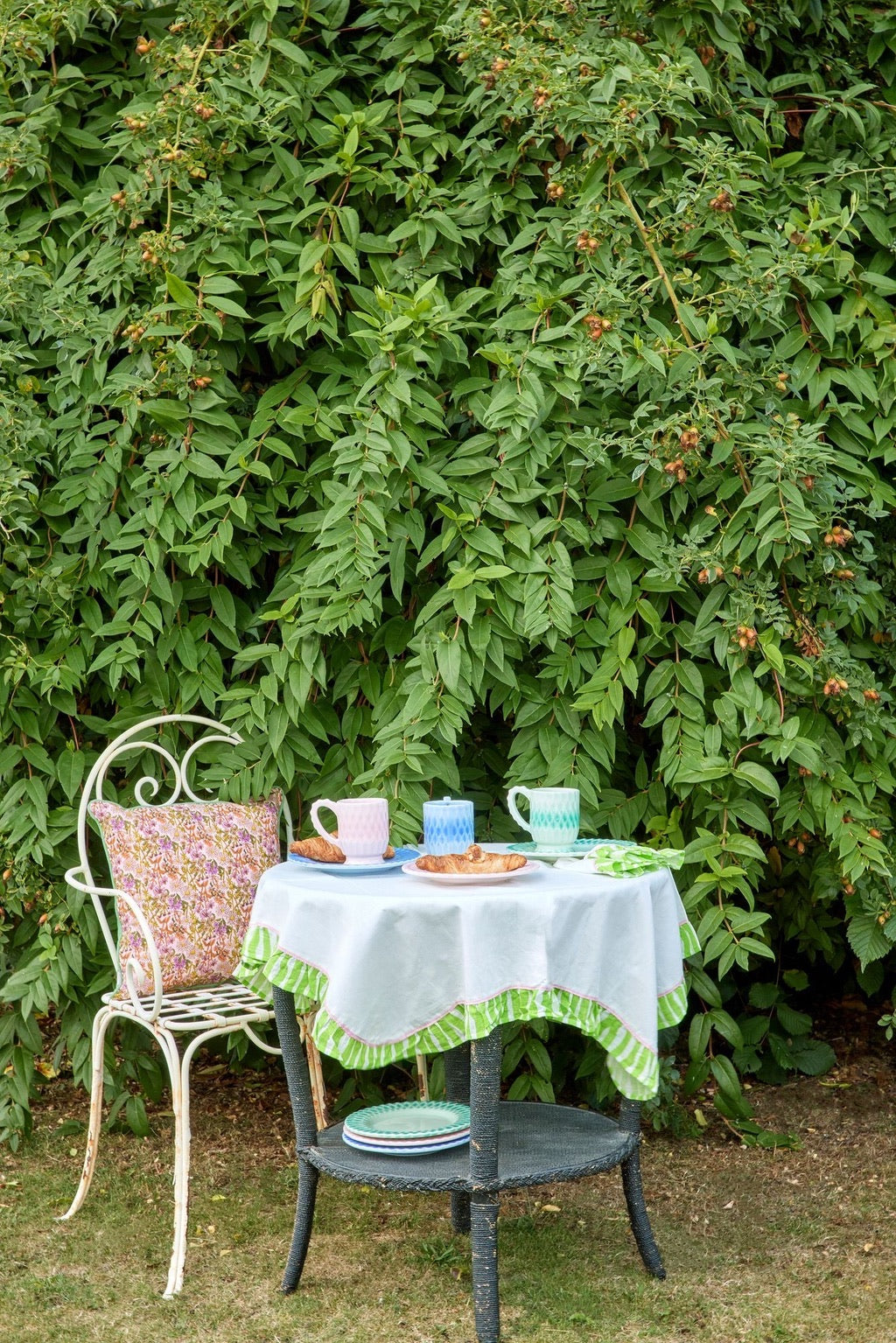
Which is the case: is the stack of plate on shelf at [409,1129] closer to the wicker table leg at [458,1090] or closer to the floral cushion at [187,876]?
the wicker table leg at [458,1090]

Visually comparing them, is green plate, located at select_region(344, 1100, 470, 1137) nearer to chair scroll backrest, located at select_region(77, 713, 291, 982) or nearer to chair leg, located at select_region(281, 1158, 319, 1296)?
chair leg, located at select_region(281, 1158, 319, 1296)

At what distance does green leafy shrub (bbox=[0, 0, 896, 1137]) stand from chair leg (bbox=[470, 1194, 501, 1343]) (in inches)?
33.0

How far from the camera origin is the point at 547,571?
9.84ft

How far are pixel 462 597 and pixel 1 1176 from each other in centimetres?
176

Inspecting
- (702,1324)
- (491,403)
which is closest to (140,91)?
(491,403)

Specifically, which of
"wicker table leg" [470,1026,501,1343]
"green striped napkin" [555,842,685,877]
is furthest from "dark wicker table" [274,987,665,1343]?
"green striped napkin" [555,842,685,877]

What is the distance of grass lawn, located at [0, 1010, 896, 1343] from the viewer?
2.54m

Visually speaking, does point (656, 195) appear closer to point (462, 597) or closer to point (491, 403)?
point (491, 403)

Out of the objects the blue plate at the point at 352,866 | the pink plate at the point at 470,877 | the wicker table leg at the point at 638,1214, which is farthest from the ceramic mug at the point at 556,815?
the wicker table leg at the point at 638,1214

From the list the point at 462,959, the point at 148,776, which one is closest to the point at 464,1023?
the point at 462,959

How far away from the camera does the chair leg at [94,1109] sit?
3.09 m

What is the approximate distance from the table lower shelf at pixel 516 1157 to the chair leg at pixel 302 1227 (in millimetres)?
52

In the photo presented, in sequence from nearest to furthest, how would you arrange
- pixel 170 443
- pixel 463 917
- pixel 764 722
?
1. pixel 463 917
2. pixel 764 722
3. pixel 170 443

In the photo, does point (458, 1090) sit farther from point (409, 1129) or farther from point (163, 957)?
point (163, 957)
